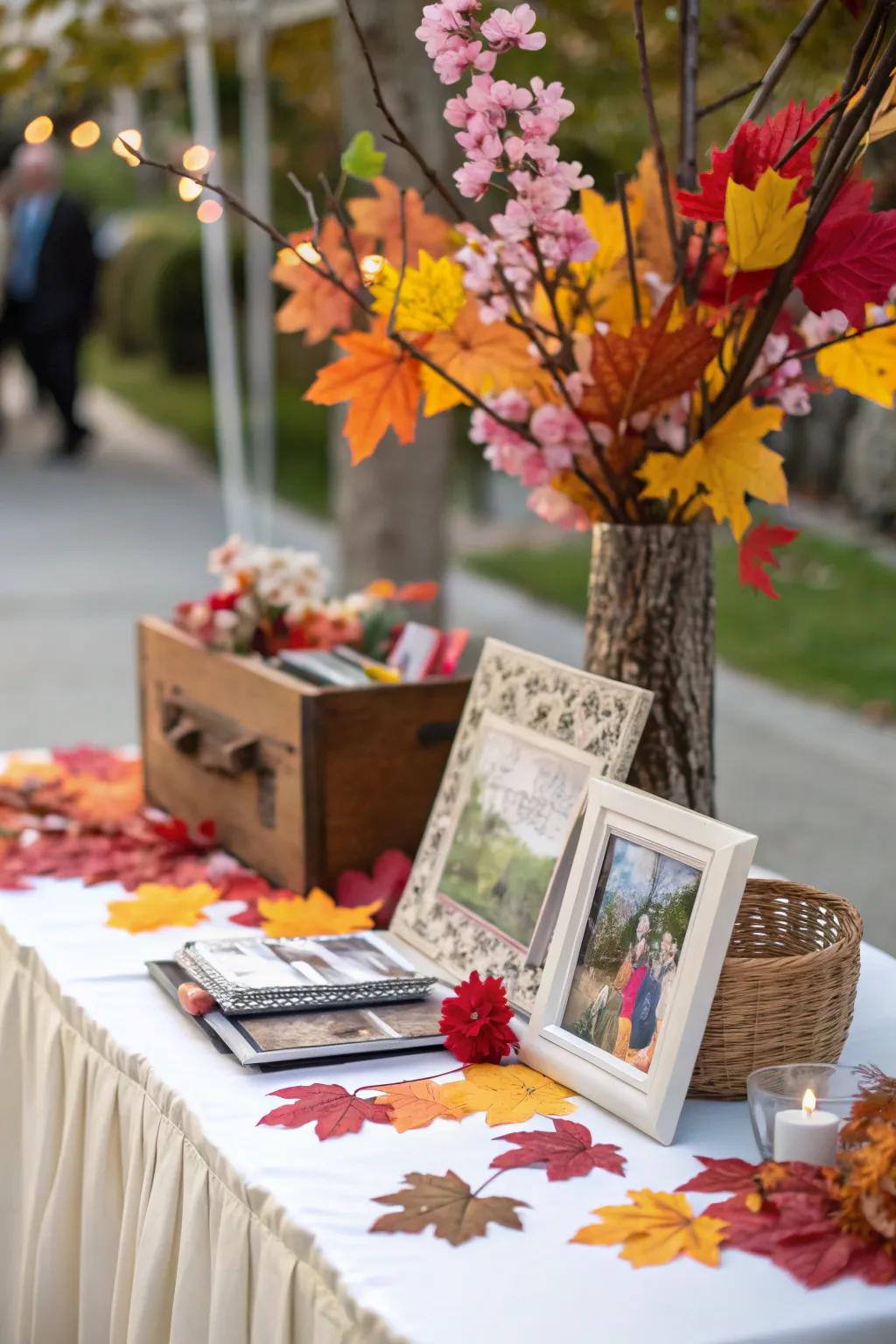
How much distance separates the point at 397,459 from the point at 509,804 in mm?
3505

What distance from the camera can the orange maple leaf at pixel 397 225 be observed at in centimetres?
182

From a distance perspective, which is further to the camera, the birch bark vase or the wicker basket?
the birch bark vase

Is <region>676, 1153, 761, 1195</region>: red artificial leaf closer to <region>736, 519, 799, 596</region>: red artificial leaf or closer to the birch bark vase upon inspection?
the birch bark vase

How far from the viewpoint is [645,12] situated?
100 inches

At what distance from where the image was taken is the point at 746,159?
1444 millimetres

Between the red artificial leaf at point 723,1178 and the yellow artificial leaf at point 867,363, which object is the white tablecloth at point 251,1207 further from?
the yellow artificial leaf at point 867,363

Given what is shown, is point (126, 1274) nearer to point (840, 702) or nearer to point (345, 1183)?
point (345, 1183)

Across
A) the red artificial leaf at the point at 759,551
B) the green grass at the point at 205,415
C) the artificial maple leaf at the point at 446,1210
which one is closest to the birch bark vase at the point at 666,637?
the red artificial leaf at the point at 759,551

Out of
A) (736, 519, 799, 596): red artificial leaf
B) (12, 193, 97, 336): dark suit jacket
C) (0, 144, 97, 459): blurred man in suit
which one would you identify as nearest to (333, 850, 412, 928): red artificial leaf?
(736, 519, 799, 596): red artificial leaf

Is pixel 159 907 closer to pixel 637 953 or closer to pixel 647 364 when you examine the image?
pixel 637 953

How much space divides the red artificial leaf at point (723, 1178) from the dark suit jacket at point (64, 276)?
9.28 meters

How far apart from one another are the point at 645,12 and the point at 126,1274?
2.05 metres

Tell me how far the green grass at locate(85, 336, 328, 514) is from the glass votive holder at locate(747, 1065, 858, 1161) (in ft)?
26.8

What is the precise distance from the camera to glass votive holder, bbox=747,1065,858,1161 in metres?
1.18
